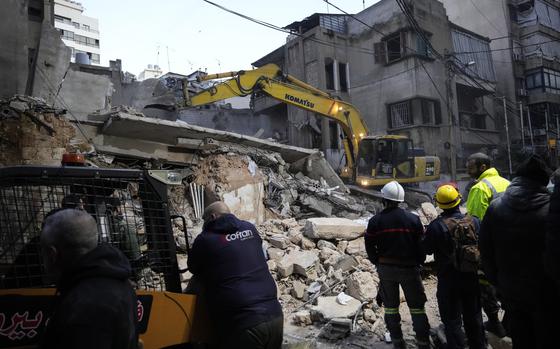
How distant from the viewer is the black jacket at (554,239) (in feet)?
6.34

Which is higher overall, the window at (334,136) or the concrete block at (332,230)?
the window at (334,136)

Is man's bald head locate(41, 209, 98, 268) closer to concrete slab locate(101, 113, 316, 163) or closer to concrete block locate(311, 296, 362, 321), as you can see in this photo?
concrete block locate(311, 296, 362, 321)

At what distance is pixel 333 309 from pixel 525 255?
2593mm

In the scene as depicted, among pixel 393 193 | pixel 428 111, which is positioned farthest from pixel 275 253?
pixel 428 111

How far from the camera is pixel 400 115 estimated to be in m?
21.1

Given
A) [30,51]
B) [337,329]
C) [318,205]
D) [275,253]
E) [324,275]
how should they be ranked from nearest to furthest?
[337,329] < [324,275] < [275,253] < [318,205] < [30,51]

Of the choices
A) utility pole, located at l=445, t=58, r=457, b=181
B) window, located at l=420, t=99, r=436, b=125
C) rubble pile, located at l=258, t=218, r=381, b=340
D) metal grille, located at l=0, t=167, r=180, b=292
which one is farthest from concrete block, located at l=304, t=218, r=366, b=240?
window, located at l=420, t=99, r=436, b=125

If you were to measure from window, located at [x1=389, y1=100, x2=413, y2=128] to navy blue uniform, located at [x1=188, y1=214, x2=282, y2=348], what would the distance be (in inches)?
782

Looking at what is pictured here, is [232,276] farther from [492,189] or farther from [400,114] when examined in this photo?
[400,114]

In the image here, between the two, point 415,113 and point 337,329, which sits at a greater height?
point 415,113

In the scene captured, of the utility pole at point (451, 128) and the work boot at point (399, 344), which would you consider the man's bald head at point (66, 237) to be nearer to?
the work boot at point (399, 344)

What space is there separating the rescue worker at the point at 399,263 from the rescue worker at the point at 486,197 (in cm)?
68

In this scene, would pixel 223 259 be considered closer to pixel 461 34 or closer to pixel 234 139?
pixel 234 139

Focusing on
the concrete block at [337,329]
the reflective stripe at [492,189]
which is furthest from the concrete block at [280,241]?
the reflective stripe at [492,189]
